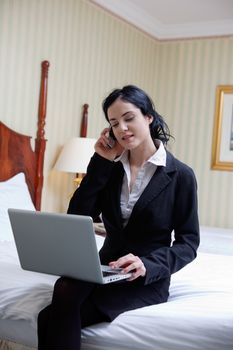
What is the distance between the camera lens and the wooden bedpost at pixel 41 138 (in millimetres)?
3602

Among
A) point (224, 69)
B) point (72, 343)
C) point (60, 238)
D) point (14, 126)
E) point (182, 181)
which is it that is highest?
point (224, 69)

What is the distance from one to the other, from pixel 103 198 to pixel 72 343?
558mm

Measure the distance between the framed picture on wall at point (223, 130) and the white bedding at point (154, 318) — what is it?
9.26 feet

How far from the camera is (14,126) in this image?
3.48 m

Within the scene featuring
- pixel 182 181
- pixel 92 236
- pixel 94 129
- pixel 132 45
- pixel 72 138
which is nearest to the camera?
pixel 92 236

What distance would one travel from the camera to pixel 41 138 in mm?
3639

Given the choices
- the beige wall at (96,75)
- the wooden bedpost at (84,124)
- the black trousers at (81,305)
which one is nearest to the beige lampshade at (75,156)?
the beige wall at (96,75)

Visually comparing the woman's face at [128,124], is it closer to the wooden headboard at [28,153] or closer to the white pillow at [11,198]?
the white pillow at [11,198]

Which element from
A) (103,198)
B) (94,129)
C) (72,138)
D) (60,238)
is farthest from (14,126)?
(60,238)

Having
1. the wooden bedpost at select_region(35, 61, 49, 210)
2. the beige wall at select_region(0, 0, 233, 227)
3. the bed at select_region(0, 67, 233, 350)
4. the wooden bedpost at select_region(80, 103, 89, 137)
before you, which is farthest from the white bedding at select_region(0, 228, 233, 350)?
the wooden bedpost at select_region(80, 103, 89, 137)

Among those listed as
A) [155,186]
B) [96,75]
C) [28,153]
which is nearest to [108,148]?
[155,186]

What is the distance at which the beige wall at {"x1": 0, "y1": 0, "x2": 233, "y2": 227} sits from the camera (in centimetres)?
351

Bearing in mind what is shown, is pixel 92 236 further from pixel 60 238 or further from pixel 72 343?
pixel 72 343

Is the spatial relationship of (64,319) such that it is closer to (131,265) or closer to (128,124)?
(131,265)
